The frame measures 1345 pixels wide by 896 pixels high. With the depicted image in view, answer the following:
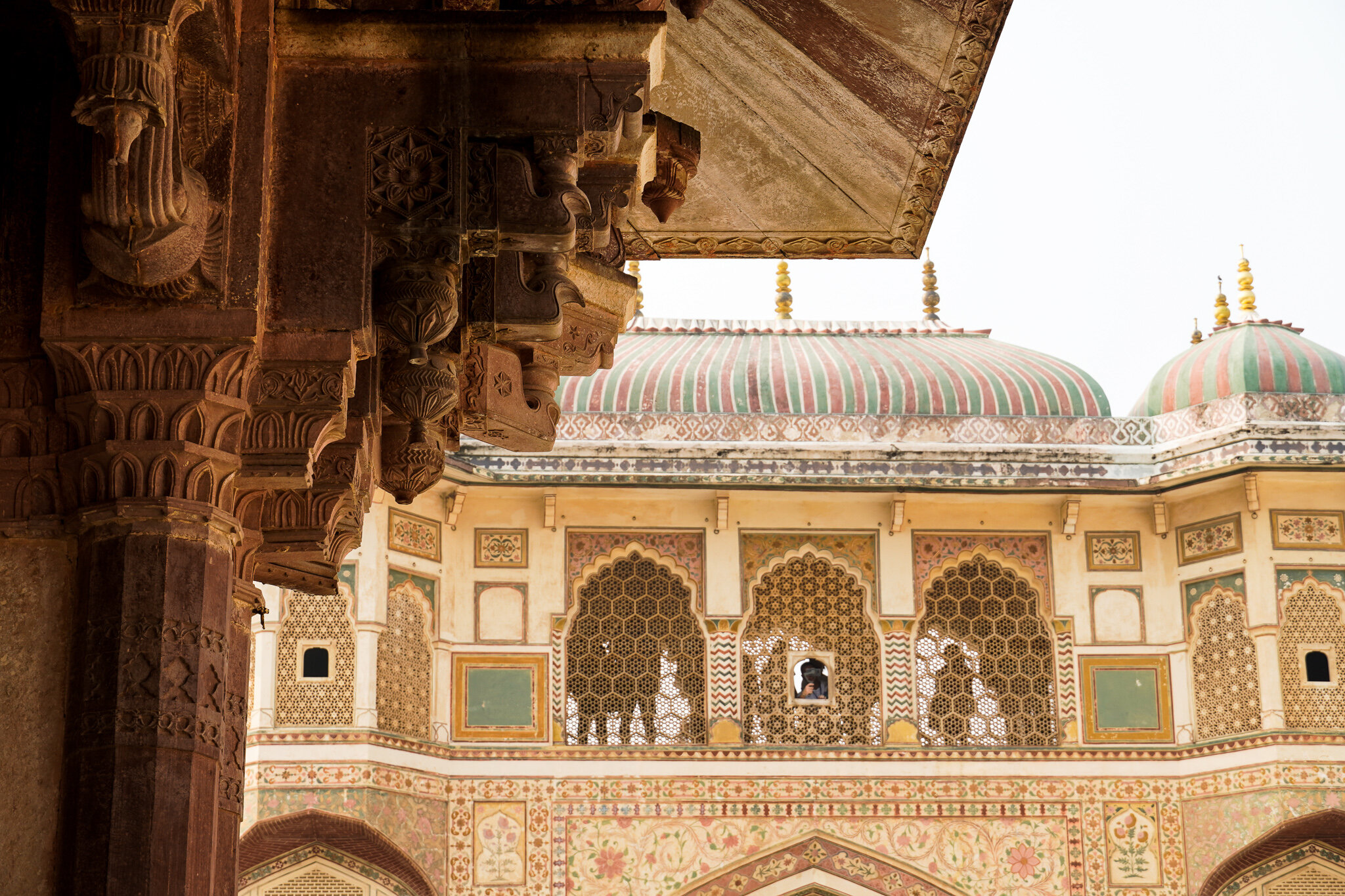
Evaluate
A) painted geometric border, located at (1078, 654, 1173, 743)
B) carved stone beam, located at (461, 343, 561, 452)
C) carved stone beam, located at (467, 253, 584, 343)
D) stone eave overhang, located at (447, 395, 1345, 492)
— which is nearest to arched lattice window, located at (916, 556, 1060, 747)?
painted geometric border, located at (1078, 654, 1173, 743)

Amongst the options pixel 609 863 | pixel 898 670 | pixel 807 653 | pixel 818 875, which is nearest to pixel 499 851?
pixel 609 863

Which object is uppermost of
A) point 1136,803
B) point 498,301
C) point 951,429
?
point 951,429

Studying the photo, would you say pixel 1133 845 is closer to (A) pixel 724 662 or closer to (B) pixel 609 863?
(A) pixel 724 662

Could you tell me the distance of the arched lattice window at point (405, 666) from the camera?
12.1 metres

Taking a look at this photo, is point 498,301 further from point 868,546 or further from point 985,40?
point 868,546

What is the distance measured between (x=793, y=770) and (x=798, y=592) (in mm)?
1250

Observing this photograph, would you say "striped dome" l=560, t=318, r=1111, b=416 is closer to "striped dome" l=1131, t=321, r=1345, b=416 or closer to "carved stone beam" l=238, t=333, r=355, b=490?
"striped dome" l=1131, t=321, r=1345, b=416

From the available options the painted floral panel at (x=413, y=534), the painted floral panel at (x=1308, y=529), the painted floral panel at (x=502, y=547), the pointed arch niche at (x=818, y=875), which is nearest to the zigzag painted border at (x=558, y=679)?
the painted floral panel at (x=502, y=547)

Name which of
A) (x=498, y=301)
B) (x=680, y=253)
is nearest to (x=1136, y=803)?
(x=680, y=253)

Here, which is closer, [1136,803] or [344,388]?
[344,388]

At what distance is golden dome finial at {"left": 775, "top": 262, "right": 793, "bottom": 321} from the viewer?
1470 cm

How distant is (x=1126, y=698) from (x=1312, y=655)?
1254 millimetres

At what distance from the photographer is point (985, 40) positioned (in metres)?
4.32

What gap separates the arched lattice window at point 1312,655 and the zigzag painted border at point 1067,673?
1369 mm
